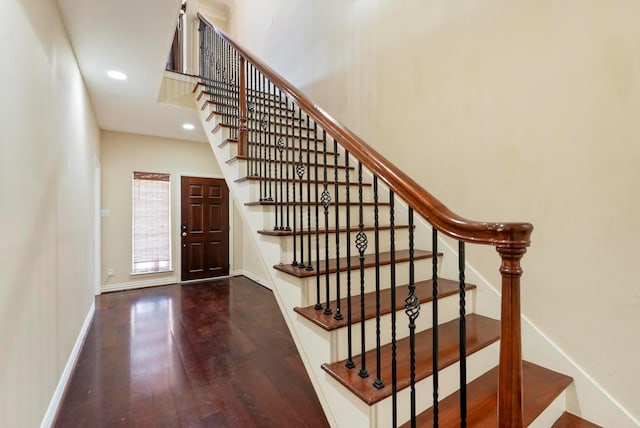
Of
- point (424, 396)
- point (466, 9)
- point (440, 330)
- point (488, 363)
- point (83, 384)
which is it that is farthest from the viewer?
point (83, 384)

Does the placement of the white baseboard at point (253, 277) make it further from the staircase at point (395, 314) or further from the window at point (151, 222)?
the staircase at point (395, 314)

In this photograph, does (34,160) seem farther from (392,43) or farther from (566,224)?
(566,224)

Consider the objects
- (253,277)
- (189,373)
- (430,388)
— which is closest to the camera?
(430,388)

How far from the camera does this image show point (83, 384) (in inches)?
85.7

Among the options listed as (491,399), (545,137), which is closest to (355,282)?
(491,399)

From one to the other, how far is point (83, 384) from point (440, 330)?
8.16ft

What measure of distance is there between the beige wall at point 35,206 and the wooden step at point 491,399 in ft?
5.68

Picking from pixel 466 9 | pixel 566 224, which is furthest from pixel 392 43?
pixel 566 224

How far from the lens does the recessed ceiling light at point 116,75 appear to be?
2914 millimetres

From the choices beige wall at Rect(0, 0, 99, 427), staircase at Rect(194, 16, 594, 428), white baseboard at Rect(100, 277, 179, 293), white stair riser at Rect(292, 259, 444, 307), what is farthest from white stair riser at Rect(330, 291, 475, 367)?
white baseboard at Rect(100, 277, 179, 293)

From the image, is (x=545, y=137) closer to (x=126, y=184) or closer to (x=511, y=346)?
(x=511, y=346)

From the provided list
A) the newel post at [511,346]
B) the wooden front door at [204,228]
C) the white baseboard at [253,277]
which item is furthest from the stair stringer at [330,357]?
the wooden front door at [204,228]

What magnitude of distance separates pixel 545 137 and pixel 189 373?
2.80m

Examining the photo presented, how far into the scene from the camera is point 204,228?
5.47 meters
